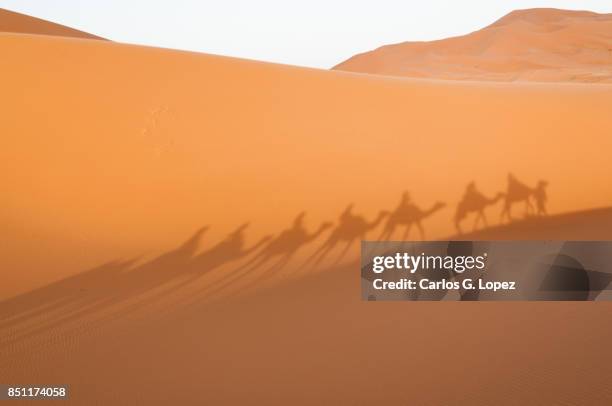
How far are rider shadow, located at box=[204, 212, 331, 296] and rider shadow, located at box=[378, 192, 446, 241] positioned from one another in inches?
23.4

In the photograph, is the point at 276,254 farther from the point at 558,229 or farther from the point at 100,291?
the point at 558,229

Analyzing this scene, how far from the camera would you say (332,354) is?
3.08m

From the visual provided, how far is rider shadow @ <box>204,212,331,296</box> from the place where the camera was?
4.11 m

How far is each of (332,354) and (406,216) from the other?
2.53m

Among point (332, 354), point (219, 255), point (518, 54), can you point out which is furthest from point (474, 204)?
point (518, 54)

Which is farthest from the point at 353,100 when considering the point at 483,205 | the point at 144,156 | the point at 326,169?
A: the point at 144,156

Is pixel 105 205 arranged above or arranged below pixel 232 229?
above

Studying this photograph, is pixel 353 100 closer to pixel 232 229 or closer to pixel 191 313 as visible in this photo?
pixel 232 229

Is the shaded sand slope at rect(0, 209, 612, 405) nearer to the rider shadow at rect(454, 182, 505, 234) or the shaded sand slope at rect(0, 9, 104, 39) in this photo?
the rider shadow at rect(454, 182, 505, 234)

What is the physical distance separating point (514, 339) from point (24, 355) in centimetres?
296

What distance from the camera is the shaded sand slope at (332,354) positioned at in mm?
2701

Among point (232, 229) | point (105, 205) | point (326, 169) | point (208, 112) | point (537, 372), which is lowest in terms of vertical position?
point (537, 372)

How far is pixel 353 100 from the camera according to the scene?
7.00 m

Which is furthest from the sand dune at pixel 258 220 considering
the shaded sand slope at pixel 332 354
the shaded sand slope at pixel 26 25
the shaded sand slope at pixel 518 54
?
the shaded sand slope at pixel 518 54
